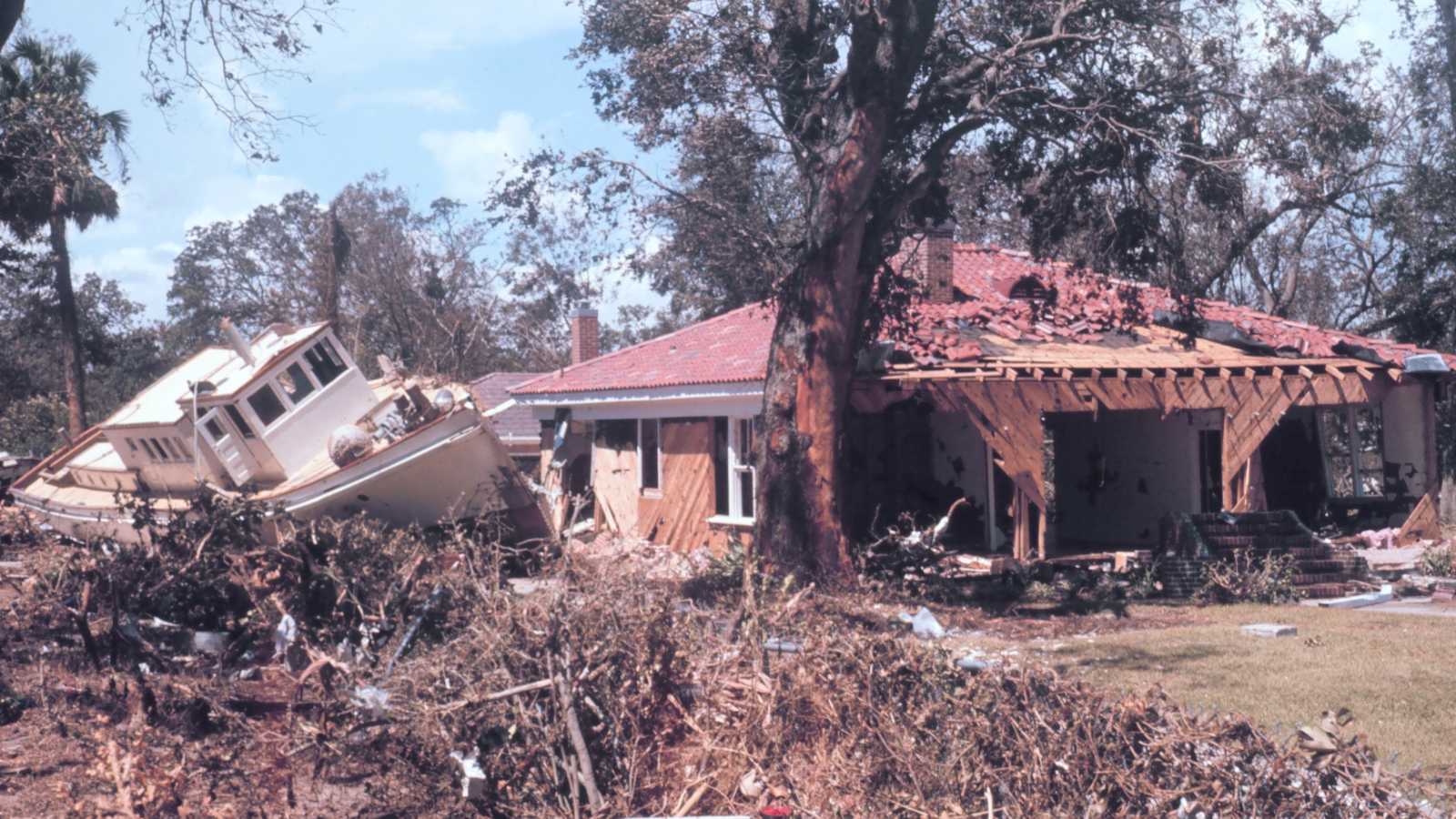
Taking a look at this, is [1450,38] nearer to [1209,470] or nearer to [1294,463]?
[1294,463]

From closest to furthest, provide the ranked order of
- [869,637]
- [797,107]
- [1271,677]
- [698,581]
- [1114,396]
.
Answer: [869,637] → [1271,677] → [698,581] → [797,107] → [1114,396]

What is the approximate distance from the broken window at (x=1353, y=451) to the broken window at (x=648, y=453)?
11.3 meters

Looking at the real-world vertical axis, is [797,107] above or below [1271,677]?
above

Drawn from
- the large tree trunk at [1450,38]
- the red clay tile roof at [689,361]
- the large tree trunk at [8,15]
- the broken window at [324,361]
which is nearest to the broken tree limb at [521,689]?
the large tree trunk at [8,15]

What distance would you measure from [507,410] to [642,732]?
23804 millimetres

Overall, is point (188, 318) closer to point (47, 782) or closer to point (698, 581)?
point (698, 581)

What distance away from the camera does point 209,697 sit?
6.81 metres

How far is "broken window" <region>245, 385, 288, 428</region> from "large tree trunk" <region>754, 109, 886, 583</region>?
746 centimetres

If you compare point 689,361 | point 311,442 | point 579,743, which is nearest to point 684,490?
point 689,361

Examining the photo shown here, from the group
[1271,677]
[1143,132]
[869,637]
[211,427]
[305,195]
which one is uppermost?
[305,195]

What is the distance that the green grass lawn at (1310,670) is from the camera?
7.69 meters

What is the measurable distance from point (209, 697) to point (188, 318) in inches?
1957

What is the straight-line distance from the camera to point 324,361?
17.5 m

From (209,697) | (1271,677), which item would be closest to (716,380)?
(1271,677)
